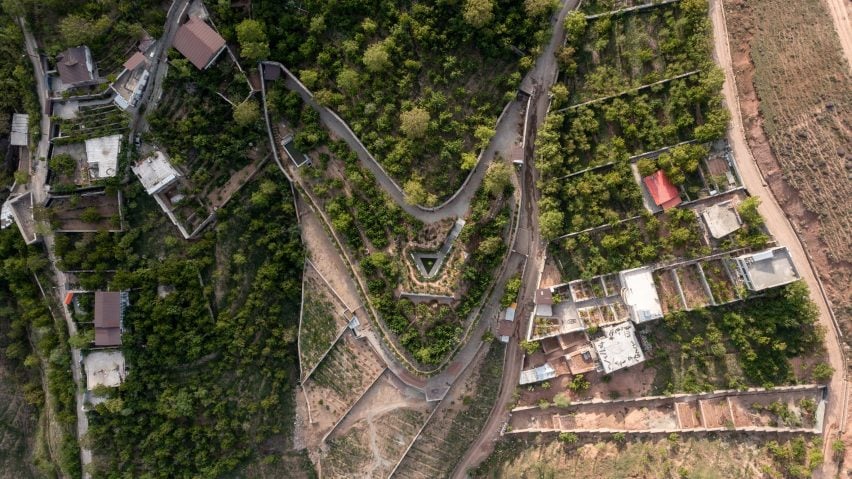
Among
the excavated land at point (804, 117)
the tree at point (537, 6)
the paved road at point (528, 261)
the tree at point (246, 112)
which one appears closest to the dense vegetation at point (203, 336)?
the tree at point (246, 112)

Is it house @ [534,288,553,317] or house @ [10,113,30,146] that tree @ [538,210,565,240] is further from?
house @ [10,113,30,146]

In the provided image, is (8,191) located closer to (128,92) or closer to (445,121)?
(128,92)

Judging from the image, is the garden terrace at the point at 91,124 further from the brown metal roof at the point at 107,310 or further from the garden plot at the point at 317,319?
the garden plot at the point at 317,319

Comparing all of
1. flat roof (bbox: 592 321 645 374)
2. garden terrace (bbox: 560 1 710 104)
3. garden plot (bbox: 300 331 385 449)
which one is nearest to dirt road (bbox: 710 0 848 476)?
garden terrace (bbox: 560 1 710 104)

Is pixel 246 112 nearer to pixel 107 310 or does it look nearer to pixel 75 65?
pixel 75 65

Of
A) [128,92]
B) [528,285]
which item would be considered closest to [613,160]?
[528,285]
